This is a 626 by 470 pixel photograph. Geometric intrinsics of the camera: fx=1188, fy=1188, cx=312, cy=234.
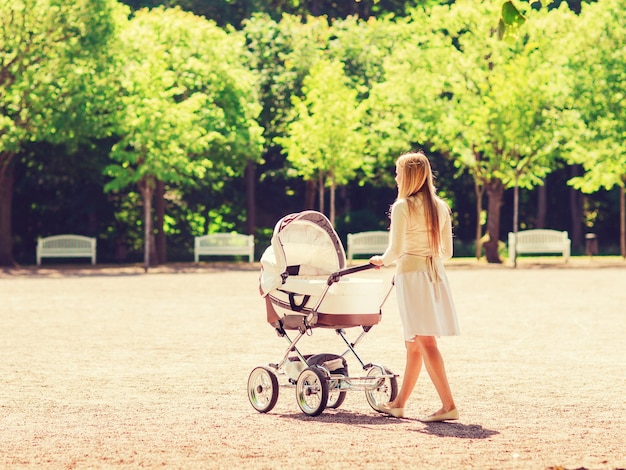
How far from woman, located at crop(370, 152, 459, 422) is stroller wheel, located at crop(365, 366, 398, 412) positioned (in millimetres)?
517

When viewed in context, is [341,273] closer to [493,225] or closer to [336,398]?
[336,398]

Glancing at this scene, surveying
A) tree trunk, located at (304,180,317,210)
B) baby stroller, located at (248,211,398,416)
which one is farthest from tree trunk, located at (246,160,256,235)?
baby stroller, located at (248,211,398,416)

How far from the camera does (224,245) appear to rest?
134ft

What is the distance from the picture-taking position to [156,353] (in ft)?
42.3

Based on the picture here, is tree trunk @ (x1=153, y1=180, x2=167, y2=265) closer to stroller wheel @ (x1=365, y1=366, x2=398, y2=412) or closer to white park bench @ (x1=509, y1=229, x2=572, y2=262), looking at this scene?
white park bench @ (x1=509, y1=229, x2=572, y2=262)

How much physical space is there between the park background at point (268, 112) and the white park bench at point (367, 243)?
83.8 inches

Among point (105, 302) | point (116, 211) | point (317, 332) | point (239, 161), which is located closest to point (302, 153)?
point (239, 161)

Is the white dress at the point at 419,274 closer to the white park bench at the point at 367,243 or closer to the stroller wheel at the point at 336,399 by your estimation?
the stroller wheel at the point at 336,399

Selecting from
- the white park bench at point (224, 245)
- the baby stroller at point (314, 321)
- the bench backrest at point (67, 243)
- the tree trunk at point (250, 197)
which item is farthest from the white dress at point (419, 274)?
the tree trunk at point (250, 197)

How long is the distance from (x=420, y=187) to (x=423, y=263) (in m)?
0.53

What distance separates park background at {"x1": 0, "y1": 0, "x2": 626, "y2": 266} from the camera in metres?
34.7

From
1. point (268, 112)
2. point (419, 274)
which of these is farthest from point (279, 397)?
point (268, 112)

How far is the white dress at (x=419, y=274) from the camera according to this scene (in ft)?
26.7

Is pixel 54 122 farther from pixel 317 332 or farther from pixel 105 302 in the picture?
pixel 317 332
